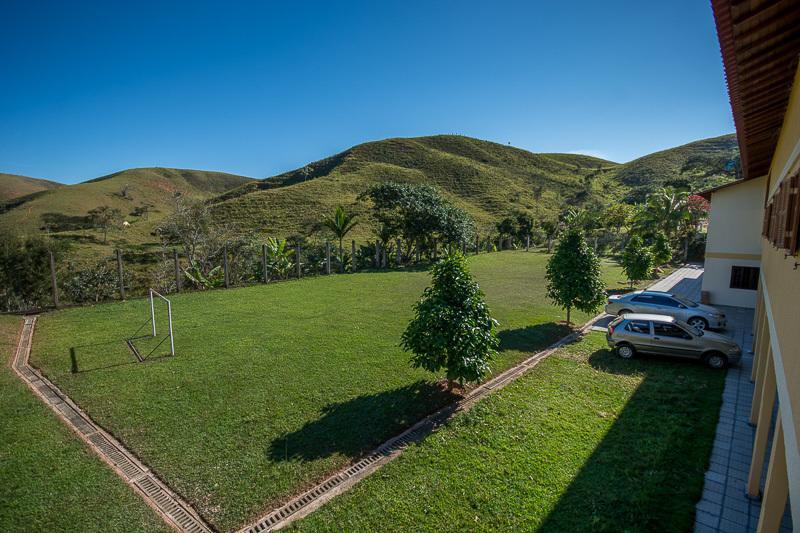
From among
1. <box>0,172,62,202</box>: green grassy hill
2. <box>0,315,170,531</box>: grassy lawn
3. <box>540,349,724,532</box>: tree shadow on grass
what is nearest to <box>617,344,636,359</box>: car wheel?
<box>540,349,724,532</box>: tree shadow on grass

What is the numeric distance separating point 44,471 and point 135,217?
71.6m

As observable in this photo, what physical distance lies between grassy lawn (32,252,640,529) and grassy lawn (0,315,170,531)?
0.58 m

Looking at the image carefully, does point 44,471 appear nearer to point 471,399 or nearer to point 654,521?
point 471,399

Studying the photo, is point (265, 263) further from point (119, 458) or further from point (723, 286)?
point (723, 286)

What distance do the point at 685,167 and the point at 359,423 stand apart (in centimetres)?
9673

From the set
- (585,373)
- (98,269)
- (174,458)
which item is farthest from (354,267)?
(174,458)

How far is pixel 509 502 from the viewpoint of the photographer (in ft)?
17.9

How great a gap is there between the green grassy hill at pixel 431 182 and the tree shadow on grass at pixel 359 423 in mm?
38226

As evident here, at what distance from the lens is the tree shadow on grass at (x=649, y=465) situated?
5.24 m

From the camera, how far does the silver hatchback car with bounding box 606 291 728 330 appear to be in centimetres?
1414

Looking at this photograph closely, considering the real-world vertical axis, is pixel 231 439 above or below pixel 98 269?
below

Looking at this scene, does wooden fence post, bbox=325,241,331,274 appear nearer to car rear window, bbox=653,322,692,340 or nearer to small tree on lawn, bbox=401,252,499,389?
small tree on lawn, bbox=401,252,499,389

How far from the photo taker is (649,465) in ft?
21.0

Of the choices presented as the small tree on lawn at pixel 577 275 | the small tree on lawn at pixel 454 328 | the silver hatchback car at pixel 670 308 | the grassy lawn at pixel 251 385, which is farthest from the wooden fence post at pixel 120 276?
the silver hatchback car at pixel 670 308
